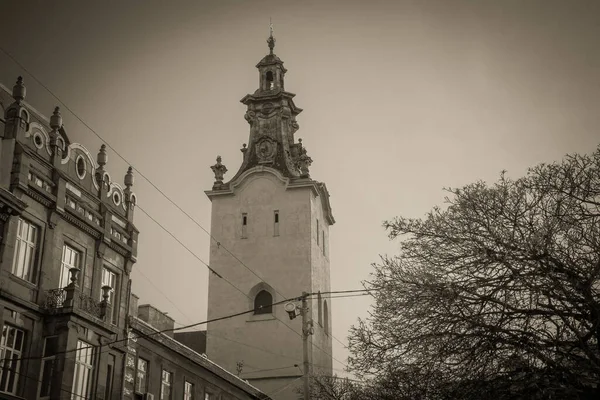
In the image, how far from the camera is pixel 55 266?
922 inches

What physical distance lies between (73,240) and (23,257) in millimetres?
2572

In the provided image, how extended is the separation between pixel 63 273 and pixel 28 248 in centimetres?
180

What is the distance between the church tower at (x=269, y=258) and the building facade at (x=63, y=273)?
17692 millimetres

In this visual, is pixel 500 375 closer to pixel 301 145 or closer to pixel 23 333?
pixel 23 333

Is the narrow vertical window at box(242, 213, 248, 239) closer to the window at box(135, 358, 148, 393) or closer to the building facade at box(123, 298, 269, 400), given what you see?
the building facade at box(123, 298, 269, 400)

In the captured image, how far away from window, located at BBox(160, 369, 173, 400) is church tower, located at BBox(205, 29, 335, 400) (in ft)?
49.7

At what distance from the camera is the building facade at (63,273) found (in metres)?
21.5

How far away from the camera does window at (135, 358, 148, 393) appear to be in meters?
27.5

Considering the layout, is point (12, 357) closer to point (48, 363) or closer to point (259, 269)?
point (48, 363)

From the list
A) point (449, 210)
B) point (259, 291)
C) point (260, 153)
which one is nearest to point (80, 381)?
point (449, 210)

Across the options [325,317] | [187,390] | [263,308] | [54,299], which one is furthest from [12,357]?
[325,317]

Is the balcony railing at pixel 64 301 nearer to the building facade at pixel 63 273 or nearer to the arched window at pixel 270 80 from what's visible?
the building facade at pixel 63 273

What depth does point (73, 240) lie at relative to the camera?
80.6ft

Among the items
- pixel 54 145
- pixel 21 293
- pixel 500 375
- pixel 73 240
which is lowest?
pixel 500 375
